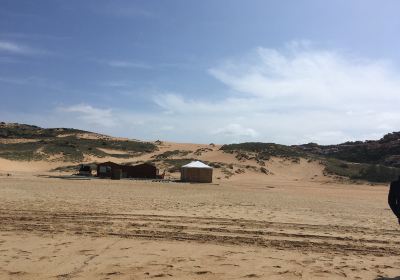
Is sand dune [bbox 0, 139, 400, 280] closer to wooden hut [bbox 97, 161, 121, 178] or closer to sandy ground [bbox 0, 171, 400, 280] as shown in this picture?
sandy ground [bbox 0, 171, 400, 280]

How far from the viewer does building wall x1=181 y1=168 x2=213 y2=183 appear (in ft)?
125

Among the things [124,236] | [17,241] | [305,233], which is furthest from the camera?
[305,233]

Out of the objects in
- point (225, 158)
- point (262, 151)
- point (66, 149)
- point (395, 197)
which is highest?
point (262, 151)

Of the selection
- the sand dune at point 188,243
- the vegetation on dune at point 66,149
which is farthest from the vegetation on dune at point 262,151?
the sand dune at point 188,243

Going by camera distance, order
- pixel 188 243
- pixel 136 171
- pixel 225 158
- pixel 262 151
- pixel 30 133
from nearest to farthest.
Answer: pixel 188 243 < pixel 136 171 < pixel 225 158 < pixel 262 151 < pixel 30 133

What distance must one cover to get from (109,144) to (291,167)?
2796cm

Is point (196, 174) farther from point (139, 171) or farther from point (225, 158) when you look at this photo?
point (225, 158)

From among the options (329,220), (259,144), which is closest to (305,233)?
(329,220)

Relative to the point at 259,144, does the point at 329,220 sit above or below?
below

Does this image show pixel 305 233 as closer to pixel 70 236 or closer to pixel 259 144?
pixel 70 236

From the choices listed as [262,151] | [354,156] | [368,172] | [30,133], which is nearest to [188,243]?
[368,172]

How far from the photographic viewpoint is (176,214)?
13516mm

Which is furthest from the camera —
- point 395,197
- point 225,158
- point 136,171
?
point 225,158

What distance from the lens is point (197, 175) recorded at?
125 feet
